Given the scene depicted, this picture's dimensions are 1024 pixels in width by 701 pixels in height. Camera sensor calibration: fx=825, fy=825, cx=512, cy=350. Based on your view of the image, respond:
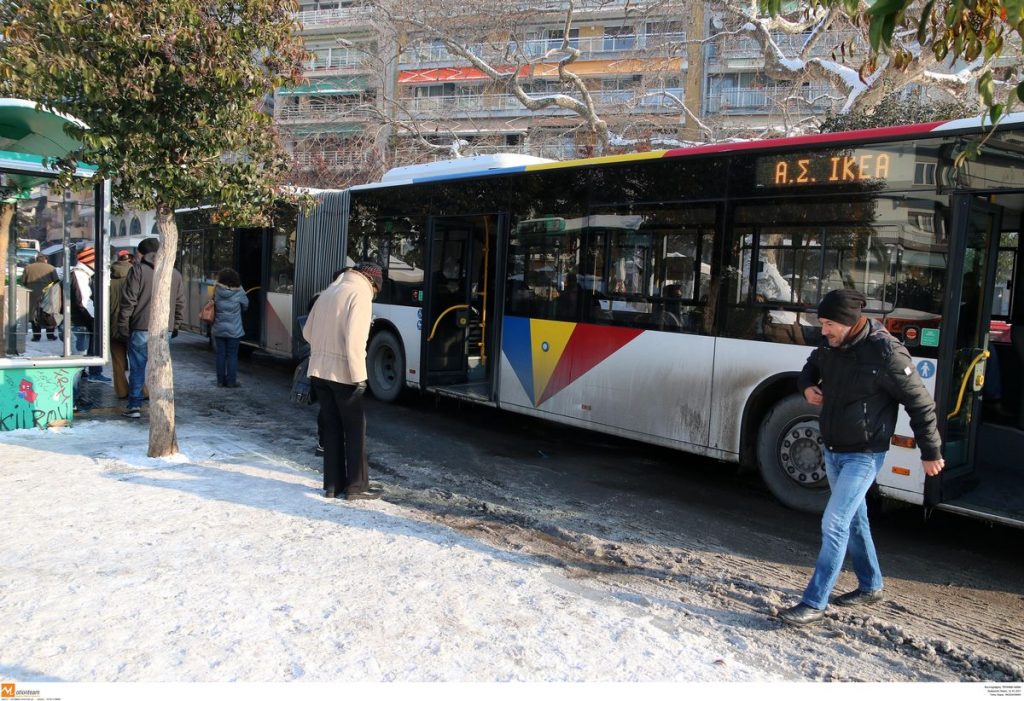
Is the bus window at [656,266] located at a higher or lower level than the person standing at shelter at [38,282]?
higher

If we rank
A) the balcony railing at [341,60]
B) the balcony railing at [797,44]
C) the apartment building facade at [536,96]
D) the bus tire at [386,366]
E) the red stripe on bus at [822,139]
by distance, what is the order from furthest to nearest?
the balcony railing at [341,60] → the apartment building facade at [536,96] → the balcony railing at [797,44] → the bus tire at [386,366] → the red stripe on bus at [822,139]

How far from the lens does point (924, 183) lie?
6.04 m

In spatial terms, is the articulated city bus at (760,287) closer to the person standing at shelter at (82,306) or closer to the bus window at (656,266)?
the bus window at (656,266)

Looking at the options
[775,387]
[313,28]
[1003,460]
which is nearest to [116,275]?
[775,387]

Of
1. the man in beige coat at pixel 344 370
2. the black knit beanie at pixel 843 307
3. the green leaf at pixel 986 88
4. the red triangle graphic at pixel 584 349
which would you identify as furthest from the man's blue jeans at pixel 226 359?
the green leaf at pixel 986 88

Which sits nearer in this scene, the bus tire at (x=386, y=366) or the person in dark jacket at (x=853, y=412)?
the person in dark jacket at (x=853, y=412)

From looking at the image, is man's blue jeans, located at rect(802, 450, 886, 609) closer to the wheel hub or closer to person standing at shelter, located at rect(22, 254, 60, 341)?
the wheel hub

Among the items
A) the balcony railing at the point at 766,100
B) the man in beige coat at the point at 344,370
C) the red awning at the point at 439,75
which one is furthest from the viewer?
the red awning at the point at 439,75

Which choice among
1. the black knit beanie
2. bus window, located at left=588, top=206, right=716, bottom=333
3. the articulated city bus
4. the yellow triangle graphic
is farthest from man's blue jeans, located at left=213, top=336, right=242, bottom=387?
the black knit beanie

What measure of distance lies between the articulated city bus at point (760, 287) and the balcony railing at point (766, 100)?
10.9 metres

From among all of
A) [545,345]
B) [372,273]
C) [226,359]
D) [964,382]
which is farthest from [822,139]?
[226,359]

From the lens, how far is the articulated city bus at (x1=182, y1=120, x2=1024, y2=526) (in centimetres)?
601

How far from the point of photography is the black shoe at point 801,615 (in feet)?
14.6

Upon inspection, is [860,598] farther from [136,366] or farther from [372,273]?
[136,366]
